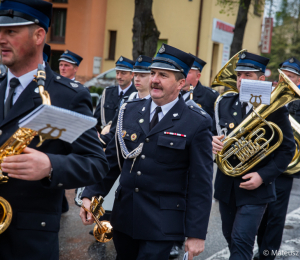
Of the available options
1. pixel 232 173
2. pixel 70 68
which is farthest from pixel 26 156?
pixel 70 68

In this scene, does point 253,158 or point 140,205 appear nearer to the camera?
point 140,205

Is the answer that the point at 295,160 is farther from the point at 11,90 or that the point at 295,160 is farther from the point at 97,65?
the point at 97,65

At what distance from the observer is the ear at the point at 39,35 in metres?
2.07

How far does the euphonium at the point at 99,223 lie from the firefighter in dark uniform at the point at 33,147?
73cm

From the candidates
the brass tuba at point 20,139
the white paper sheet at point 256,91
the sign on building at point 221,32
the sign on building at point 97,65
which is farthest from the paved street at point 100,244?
the sign on building at point 97,65

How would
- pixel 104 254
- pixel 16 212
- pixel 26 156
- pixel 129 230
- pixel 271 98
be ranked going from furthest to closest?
1. pixel 104 254
2. pixel 271 98
3. pixel 129 230
4. pixel 16 212
5. pixel 26 156

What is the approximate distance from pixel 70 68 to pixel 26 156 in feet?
18.4

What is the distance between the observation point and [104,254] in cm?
464

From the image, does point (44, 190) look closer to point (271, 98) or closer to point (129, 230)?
point (129, 230)

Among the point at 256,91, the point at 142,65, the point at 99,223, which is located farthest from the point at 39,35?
the point at 142,65

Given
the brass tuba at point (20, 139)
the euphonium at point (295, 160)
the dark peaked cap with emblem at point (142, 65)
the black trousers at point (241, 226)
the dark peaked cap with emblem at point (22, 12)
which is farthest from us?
the dark peaked cap with emblem at point (142, 65)

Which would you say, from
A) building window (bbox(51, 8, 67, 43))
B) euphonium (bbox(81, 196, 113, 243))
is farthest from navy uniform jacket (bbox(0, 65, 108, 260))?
building window (bbox(51, 8, 67, 43))

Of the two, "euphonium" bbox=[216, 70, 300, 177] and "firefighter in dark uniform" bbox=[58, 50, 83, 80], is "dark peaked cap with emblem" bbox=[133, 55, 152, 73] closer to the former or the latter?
"firefighter in dark uniform" bbox=[58, 50, 83, 80]

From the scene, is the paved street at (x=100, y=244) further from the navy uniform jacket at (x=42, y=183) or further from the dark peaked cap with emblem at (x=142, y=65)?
the navy uniform jacket at (x=42, y=183)
